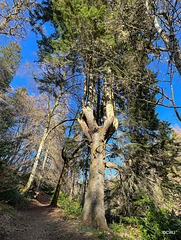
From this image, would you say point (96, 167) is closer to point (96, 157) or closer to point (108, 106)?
point (96, 157)

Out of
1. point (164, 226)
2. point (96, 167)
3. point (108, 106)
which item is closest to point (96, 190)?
point (96, 167)

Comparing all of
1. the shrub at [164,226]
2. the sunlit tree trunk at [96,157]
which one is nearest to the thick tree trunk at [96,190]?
the sunlit tree trunk at [96,157]

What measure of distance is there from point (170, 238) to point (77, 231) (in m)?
2.05

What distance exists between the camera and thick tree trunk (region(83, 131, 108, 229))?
136 inches

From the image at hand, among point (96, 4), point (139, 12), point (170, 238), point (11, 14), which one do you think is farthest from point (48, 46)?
point (170, 238)

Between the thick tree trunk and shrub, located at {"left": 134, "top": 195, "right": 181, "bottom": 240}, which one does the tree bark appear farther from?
shrub, located at {"left": 134, "top": 195, "right": 181, "bottom": 240}

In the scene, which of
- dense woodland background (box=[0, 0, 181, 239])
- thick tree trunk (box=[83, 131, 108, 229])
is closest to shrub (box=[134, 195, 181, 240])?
dense woodland background (box=[0, 0, 181, 239])

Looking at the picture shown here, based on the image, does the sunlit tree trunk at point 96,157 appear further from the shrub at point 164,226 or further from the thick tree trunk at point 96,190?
the shrub at point 164,226

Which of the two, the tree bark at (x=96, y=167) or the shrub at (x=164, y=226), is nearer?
the shrub at (x=164, y=226)

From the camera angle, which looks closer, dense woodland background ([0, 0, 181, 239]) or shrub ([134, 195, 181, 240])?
shrub ([134, 195, 181, 240])

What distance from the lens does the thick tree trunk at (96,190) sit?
11.3ft

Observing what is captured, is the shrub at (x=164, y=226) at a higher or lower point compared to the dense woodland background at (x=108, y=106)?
lower

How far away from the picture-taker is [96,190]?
3.88 m

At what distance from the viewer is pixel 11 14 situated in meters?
6.05
